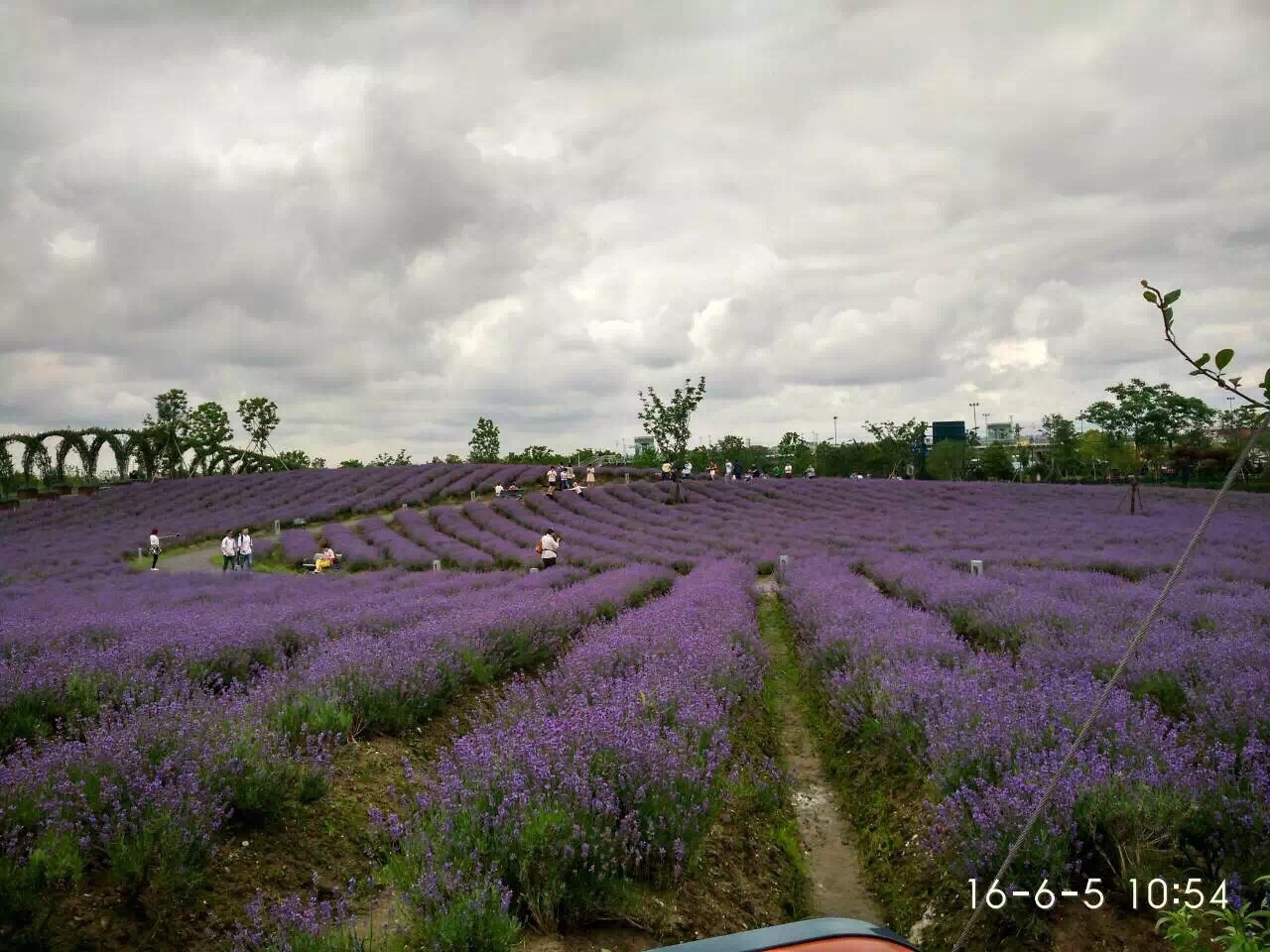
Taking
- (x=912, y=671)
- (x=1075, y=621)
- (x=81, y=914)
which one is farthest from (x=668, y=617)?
(x=81, y=914)

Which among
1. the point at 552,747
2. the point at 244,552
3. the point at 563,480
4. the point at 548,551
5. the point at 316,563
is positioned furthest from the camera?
the point at 563,480

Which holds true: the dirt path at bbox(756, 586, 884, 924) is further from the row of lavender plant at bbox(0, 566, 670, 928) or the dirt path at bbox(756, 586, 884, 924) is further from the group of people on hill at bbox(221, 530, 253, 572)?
the group of people on hill at bbox(221, 530, 253, 572)

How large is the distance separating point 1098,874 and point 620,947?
2.26 metres

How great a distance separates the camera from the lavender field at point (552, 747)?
3188mm

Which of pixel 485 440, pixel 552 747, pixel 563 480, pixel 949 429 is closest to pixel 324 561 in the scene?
pixel 552 747

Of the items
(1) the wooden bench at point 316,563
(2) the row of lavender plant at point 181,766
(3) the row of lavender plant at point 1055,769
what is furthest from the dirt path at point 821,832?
(1) the wooden bench at point 316,563

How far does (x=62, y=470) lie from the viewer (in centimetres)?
4309

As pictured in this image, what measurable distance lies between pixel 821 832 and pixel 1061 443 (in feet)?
211

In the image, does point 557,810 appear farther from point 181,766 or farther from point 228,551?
point 228,551

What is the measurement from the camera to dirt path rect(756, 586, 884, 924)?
173 inches

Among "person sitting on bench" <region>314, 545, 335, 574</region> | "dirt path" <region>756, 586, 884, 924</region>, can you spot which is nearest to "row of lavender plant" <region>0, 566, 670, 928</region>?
"dirt path" <region>756, 586, 884, 924</region>

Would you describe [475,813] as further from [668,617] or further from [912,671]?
[668,617]

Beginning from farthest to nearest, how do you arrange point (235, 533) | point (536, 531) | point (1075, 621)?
1. point (235, 533)
2. point (536, 531)
3. point (1075, 621)

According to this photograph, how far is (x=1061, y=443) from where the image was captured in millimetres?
60375
